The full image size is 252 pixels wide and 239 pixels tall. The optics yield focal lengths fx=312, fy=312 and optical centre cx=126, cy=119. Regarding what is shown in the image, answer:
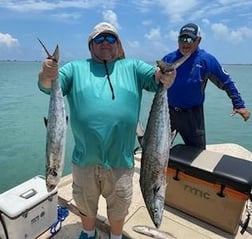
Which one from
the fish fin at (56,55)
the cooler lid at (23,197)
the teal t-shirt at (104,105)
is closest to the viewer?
the fish fin at (56,55)

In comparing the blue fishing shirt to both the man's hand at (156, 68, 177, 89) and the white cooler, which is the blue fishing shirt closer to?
the man's hand at (156, 68, 177, 89)

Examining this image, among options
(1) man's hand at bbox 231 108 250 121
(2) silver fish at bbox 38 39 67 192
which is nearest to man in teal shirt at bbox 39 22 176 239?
(2) silver fish at bbox 38 39 67 192

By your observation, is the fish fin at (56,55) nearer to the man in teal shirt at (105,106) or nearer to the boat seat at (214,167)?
the man in teal shirt at (105,106)

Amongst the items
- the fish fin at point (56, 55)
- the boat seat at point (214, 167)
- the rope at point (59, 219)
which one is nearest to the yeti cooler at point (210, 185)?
the boat seat at point (214, 167)

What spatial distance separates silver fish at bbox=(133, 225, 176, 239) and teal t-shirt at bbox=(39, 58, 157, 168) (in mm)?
883

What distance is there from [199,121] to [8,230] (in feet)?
7.03

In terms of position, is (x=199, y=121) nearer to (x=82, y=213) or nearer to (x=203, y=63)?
(x=203, y=63)

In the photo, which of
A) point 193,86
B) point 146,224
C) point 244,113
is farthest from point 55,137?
point 244,113

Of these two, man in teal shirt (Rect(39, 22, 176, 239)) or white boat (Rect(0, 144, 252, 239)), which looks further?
white boat (Rect(0, 144, 252, 239))

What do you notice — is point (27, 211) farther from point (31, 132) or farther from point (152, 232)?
point (31, 132)

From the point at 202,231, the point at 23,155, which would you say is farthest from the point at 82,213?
the point at 23,155

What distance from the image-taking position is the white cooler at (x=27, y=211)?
2381 millimetres

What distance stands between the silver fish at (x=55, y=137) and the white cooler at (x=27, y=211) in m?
0.62

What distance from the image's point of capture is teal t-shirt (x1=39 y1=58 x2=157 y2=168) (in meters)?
2.06
